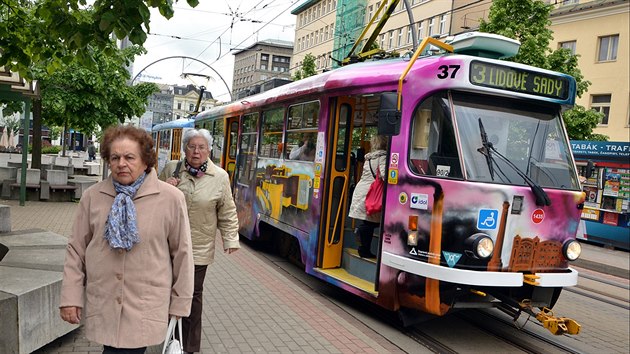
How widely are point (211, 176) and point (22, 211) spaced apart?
33.5ft

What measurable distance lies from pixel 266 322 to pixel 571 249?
3.18 meters

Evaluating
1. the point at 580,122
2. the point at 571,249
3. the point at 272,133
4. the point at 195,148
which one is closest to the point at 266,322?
the point at 195,148

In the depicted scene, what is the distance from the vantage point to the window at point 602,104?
26.2 metres

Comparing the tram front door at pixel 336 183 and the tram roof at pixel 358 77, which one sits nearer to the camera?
the tram roof at pixel 358 77

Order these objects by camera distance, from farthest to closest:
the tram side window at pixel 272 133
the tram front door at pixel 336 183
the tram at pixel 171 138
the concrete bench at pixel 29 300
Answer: the tram at pixel 171 138, the tram side window at pixel 272 133, the tram front door at pixel 336 183, the concrete bench at pixel 29 300

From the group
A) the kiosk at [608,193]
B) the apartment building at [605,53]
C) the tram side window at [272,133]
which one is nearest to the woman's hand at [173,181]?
the tram side window at [272,133]

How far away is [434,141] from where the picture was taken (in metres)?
5.46

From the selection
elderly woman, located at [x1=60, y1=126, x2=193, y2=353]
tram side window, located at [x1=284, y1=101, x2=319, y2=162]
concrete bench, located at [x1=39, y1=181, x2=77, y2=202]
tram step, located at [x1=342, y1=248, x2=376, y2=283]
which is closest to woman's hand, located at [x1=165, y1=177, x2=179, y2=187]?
elderly woman, located at [x1=60, y1=126, x2=193, y2=353]

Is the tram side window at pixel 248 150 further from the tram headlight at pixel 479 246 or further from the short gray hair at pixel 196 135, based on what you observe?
the short gray hair at pixel 196 135

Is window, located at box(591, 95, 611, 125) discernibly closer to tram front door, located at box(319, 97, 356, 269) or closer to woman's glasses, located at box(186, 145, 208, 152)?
tram front door, located at box(319, 97, 356, 269)

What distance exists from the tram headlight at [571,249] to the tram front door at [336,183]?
2.63 meters

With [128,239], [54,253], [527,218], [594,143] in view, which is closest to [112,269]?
[128,239]

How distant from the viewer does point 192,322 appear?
4.23m

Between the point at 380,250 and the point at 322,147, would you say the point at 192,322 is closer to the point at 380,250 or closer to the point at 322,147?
the point at 380,250
